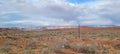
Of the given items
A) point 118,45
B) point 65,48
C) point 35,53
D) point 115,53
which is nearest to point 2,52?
point 35,53

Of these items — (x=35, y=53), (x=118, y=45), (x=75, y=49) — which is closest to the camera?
(x=35, y=53)

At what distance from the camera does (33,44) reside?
130ft

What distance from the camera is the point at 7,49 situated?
1278 inches

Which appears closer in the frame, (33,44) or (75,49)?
(75,49)

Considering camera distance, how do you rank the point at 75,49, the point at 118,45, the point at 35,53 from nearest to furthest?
the point at 35,53 → the point at 75,49 → the point at 118,45

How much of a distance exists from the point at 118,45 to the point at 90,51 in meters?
9.39

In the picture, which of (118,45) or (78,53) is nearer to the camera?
(78,53)

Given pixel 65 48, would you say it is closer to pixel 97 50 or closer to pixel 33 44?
pixel 97 50

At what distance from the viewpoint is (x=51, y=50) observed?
98.3 feet

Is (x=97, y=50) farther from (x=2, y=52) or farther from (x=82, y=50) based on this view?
(x=2, y=52)

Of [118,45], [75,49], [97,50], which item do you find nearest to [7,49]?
[75,49]

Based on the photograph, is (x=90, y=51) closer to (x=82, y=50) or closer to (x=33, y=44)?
(x=82, y=50)

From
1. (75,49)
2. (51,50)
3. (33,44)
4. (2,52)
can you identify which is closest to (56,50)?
(51,50)

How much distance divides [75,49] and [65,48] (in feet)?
3.86
